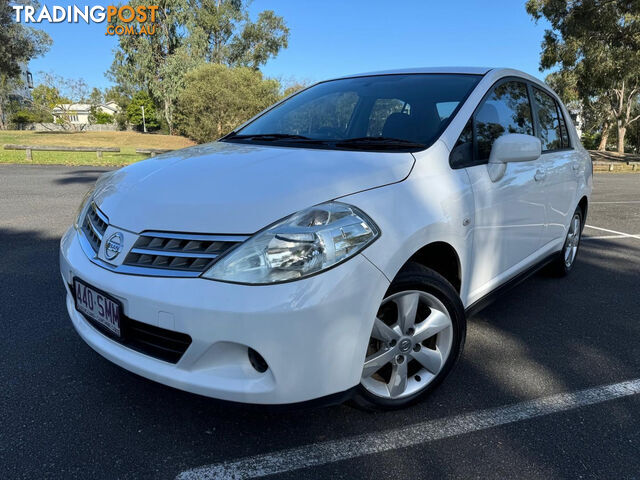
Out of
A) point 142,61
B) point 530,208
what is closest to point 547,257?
point 530,208

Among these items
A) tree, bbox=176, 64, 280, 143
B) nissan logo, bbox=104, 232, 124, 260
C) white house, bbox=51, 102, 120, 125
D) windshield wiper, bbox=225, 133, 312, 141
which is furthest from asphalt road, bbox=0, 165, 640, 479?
white house, bbox=51, 102, 120, 125

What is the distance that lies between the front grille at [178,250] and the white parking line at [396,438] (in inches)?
31.2

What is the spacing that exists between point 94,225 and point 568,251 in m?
3.93

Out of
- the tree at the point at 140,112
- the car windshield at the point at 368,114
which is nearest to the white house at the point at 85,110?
the tree at the point at 140,112

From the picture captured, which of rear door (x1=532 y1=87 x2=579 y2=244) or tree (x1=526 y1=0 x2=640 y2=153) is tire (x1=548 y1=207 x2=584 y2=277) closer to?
rear door (x1=532 y1=87 x2=579 y2=244)

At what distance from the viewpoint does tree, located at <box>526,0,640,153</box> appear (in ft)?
64.7

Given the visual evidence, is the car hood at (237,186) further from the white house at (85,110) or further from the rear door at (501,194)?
the white house at (85,110)

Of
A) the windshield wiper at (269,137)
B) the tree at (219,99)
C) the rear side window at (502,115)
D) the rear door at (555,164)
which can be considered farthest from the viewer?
A: the tree at (219,99)

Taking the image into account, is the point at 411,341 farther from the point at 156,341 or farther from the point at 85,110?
the point at 85,110

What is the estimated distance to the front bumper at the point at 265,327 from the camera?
1.63 metres

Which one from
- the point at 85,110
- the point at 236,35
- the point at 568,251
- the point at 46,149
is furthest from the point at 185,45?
the point at 85,110

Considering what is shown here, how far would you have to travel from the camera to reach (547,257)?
11.9 ft

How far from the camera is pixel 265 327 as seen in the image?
5.32 feet

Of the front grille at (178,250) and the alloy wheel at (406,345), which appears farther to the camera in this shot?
the alloy wheel at (406,345)
